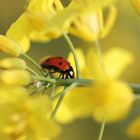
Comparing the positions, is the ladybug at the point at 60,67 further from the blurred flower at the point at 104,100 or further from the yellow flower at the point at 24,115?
the blurred flower at the point at 104,100

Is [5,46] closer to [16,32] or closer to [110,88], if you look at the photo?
[16,32]

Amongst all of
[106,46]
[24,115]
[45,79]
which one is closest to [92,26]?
[45,79]

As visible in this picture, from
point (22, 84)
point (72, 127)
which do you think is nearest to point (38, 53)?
point (72, 127)

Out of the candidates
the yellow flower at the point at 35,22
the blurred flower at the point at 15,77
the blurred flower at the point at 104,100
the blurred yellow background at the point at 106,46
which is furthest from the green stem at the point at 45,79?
the blurred yellow background at the point at 106,46

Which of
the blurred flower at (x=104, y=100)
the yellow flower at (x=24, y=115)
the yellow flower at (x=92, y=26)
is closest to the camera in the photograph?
the blurred flower at (x=104, y=100)

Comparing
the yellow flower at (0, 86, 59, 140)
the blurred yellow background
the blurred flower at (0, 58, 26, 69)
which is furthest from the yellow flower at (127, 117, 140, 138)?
the blurred yellow background

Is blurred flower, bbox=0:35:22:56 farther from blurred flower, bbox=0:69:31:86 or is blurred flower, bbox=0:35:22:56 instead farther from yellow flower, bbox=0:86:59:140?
yellow flower, bbox=0:86:59:140
